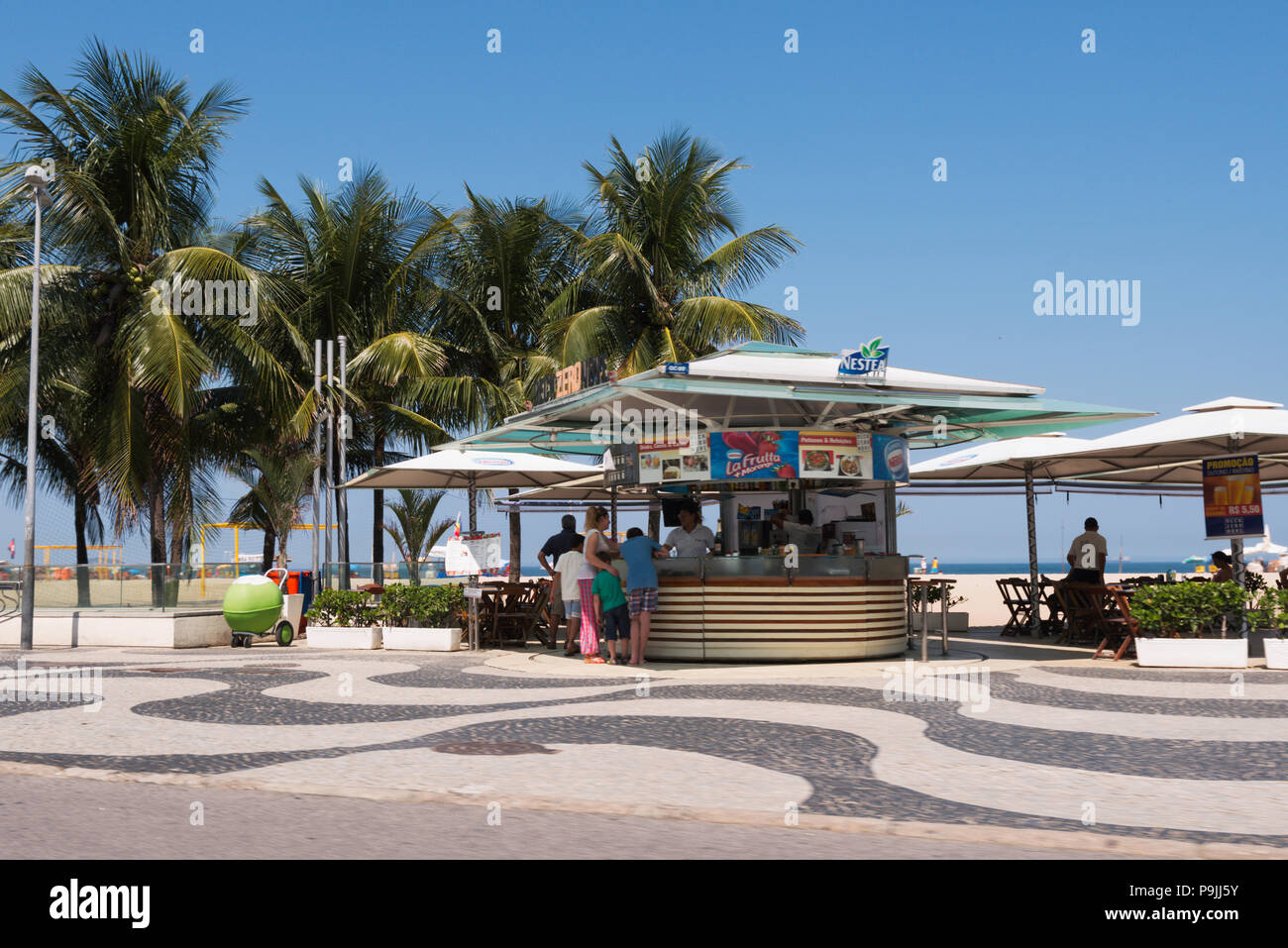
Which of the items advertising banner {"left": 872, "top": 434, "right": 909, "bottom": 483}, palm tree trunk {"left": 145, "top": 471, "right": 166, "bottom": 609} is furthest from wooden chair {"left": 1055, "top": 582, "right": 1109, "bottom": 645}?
palm tree trunk {"left": 145, "top": 471, "right": 166, "bottom": 609}

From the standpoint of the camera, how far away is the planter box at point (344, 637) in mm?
19000

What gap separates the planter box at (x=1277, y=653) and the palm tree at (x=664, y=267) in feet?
53.7

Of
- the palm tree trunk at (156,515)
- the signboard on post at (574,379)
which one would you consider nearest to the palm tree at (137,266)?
the palm tree trunk at (156,515)

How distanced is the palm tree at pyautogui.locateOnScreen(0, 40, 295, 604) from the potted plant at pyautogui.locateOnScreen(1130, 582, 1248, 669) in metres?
19.9

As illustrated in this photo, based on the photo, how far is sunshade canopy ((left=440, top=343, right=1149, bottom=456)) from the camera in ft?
44.3

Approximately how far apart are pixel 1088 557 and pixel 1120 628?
2.05 meters

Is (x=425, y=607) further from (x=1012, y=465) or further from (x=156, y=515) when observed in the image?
(x=156, y=515)

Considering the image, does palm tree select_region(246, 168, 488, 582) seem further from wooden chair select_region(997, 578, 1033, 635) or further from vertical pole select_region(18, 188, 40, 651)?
wooden chair select_region(997, 578, 1033, 635)

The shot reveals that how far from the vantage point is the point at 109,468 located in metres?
26.5

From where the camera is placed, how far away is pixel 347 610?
19.2 metres

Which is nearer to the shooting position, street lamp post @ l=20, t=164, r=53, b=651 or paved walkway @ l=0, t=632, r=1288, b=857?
paved walkway @ l=0, t=632, r=1288, b=857
